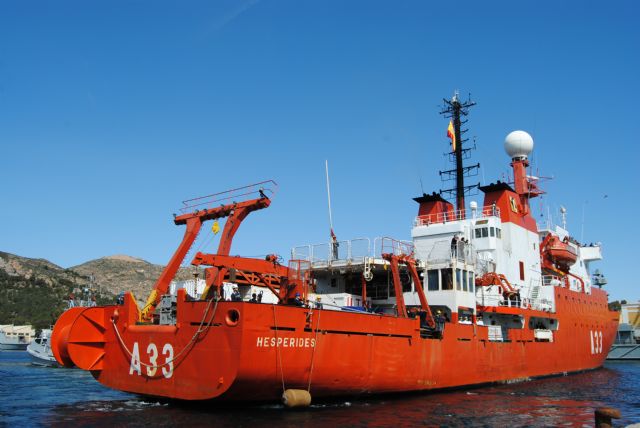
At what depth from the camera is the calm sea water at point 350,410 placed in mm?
15023

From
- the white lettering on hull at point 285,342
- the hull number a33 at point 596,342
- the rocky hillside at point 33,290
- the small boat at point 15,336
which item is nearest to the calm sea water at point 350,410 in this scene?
the white lettering on hull at point 285,342

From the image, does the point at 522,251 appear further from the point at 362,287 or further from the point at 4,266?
the point at 4,266

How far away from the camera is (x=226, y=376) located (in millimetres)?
15641

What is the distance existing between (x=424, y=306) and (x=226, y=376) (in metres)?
9.70

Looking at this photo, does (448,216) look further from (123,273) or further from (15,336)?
(123,273)

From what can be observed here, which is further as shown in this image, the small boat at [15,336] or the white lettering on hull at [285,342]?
the small boat at [15,336]

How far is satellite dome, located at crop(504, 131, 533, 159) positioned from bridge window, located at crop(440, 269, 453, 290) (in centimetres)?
1571

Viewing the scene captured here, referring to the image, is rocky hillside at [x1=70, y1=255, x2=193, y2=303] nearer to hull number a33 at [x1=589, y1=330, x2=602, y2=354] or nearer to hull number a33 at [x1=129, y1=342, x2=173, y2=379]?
hull number a33 at [x1=589, y1=330, x2=602, y2=354]

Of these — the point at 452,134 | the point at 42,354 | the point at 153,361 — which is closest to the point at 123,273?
the point at 42,354

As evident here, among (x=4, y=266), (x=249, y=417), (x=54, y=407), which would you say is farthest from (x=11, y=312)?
(x=249, y=417)

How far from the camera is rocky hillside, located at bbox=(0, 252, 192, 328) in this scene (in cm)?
9831

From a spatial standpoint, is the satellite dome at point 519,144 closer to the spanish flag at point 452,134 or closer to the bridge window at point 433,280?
the spanish flag at point 452,134

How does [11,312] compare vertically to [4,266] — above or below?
below

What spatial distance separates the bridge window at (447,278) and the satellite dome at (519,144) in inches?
619
